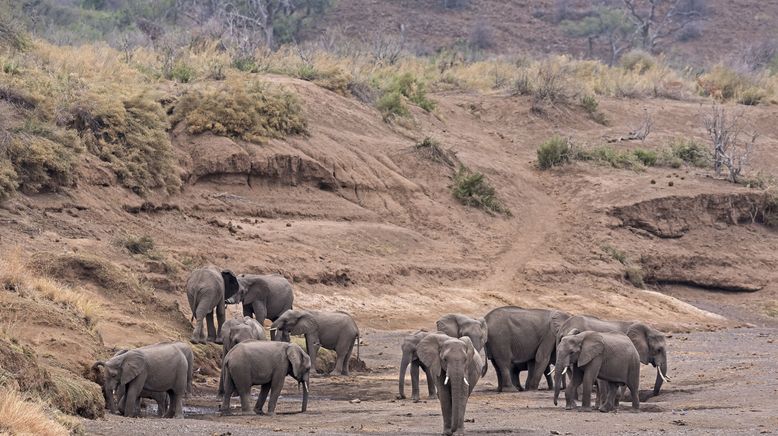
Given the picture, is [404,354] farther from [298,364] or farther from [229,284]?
[229,284]

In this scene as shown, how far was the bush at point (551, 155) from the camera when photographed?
143 feet

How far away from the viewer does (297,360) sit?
17.8 m

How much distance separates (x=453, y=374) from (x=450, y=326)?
18.0 feet

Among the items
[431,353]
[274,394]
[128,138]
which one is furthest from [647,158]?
[431,353]

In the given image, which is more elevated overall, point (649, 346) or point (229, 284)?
point (649, 346)

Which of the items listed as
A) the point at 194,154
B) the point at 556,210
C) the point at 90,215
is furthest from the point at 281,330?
the point at 556,210

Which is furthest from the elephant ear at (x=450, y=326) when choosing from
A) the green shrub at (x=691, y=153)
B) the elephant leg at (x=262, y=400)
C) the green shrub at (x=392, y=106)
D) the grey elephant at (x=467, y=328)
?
the green shrub at (x=691, y=153)

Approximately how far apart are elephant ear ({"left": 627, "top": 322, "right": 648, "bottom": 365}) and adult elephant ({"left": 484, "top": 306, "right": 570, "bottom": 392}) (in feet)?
3.85

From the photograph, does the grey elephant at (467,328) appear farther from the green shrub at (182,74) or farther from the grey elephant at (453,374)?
the green shrub at (182,74)

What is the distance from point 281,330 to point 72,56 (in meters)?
17.2

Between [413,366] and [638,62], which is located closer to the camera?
[413,366]

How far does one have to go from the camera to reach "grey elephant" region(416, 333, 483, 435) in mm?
15164

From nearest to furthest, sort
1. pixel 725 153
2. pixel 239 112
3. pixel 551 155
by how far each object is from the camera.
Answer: pixel 239 112 → pixel 551 155 → pixel 725 153

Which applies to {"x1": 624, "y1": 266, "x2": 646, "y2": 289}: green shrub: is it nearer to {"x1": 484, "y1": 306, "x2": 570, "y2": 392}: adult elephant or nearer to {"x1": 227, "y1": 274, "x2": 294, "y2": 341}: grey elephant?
{"x1": 227, "y1": 274, "x2": 294, "y2": 341}: grey elephant
